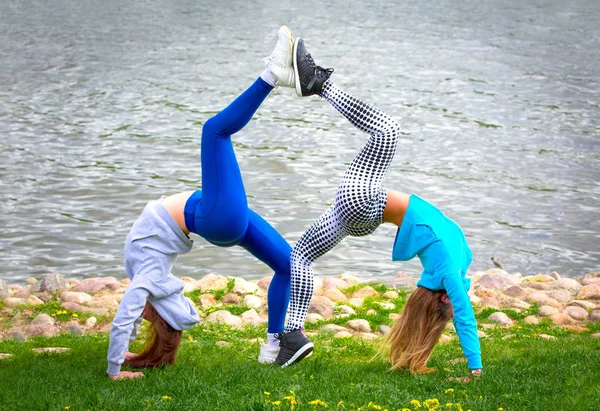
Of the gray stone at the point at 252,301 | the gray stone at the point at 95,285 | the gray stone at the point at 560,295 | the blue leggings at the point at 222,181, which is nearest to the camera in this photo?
the blue leggings at the point at 222,181

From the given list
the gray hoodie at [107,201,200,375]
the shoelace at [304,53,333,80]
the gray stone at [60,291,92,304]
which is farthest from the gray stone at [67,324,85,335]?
the shoelace at [304,53,333,80]

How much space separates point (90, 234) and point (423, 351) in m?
8.50

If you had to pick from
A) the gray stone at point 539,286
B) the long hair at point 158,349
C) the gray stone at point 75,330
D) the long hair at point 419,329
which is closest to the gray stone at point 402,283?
the gray stone at point 539,286

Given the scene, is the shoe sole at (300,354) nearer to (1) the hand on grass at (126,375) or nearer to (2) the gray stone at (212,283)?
(1) the hand on grass at (126,375)

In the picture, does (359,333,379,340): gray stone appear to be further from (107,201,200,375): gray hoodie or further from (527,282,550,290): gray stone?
(527,282,550,290): gray stone

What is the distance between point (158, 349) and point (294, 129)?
14398 mm

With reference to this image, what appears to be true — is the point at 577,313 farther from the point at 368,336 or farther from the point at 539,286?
the point at 368,336

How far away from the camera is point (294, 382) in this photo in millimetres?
6598

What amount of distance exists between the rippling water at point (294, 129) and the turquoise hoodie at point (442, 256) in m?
5.84

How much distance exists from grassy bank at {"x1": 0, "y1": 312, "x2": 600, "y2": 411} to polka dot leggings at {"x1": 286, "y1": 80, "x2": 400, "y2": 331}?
0.86 m

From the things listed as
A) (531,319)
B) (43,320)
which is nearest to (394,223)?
(531,319)

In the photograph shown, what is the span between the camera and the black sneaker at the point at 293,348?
7270mm

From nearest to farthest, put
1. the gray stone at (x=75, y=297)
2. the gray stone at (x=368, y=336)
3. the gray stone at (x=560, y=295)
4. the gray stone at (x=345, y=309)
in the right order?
the gray stone at (x=368, y=336) < the gray stone at (x=345, y=309) < the gray stone at (x=75, y=297) < the gray stone at (x=560, y=295)

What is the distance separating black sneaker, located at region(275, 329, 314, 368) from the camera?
7270 mm
